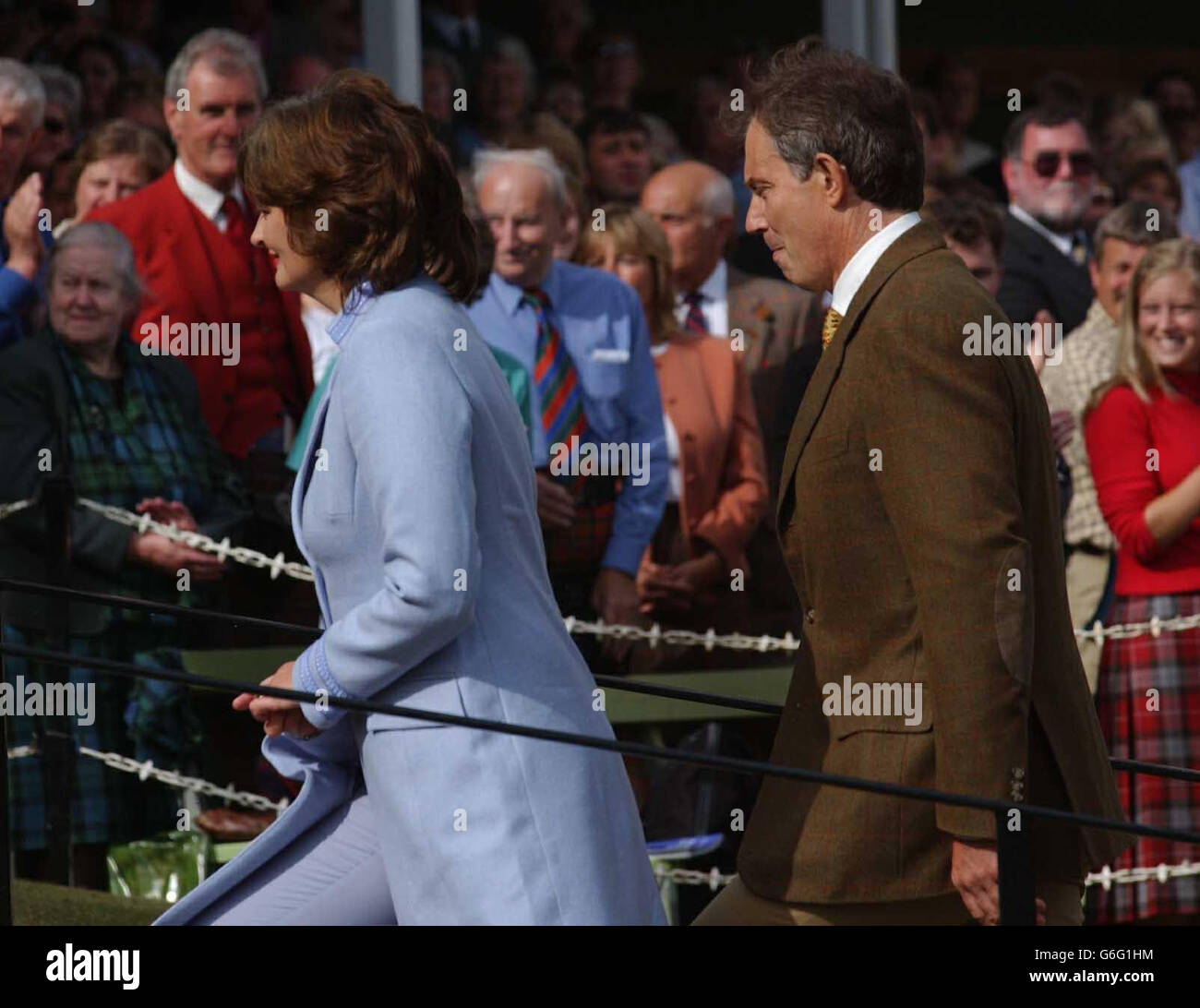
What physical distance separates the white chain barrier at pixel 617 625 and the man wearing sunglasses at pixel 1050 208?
1284 mm

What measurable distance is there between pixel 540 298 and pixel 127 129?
1.43 meters

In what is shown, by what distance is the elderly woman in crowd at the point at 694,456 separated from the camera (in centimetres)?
691

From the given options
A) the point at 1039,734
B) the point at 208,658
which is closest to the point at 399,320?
the point at 1039,734

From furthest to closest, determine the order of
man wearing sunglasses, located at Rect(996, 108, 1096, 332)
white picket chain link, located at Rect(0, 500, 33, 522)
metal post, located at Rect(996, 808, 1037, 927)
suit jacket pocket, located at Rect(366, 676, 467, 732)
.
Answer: man wearing sunglasses, located at Rect(996, 108, 1096, 332) < white picket chain link, located at Rect(0, 500, 33, 522) < suit jacket pocket, located at Rect(366, 676, 467, 732) < metal post, located at Rect(996, 808, 1037, 927)

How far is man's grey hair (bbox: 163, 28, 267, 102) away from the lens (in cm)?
678

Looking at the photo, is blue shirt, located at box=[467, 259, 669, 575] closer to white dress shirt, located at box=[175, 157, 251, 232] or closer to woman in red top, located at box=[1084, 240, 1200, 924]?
white dress shirt, located at box=[175, 157, 251, 232]

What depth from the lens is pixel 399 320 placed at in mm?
3191

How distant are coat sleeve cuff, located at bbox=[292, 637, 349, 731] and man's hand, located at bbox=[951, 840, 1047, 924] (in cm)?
88

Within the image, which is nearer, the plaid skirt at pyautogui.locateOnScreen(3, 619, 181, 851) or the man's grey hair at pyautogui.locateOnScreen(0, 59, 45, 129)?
the plaid skirt at pyautogui.locateOnScreen(3, 619, 181, 851)

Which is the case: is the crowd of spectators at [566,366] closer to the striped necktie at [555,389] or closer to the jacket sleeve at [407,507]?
the striped necktie at [555,389]

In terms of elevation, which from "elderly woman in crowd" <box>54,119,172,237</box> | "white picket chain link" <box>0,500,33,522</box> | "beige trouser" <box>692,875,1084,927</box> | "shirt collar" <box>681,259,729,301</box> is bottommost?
"beige trouser" <box>692,875,1084,927</box>

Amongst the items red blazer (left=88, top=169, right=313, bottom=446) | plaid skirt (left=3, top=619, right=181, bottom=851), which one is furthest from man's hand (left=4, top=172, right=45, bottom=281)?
plaid skirt (left=3, top=619, right=181, bottom=851)

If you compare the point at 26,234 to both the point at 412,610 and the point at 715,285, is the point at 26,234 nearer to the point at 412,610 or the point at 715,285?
the point at 715,285

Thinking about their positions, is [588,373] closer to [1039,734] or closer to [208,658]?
[208,658]
